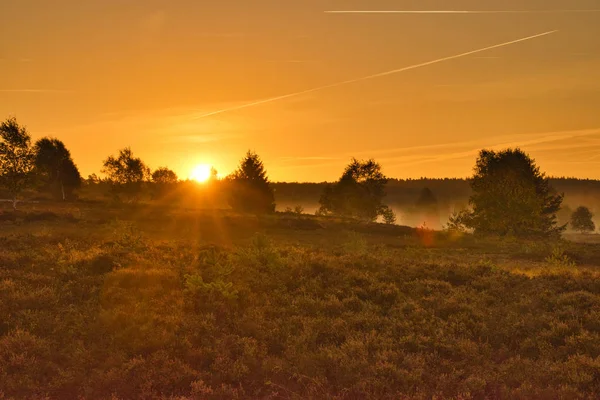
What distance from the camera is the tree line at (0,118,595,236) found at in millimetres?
60281

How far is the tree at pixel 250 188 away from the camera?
66125 mm

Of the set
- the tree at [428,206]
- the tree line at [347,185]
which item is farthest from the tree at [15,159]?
the tree at [428,206]

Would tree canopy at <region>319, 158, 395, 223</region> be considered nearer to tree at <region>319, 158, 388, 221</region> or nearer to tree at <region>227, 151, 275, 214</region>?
tree at <region>319, 158, 388, 221</region>

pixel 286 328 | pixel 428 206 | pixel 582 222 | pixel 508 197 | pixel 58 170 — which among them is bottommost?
pixel 582 222

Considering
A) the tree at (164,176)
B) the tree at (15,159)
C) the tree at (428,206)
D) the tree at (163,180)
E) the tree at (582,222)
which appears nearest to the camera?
the tree at (15,159)

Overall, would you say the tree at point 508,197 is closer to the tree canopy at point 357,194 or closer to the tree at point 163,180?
the tree canopy at point 357,194

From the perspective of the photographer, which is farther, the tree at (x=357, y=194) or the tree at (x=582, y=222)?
the tree at (x=582, y=222)

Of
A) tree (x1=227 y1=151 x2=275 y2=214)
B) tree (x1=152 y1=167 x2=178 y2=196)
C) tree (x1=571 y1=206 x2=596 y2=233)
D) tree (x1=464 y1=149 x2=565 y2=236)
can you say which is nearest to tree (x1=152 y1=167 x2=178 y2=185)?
tree (x1=152 y1=167 x2=178 y2=196)

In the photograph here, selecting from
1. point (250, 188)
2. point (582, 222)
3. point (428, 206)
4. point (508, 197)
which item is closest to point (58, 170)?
point (250, 188)

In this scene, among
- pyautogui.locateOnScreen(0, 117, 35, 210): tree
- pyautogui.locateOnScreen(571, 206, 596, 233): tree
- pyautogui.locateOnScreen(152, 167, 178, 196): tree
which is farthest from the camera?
pyautogui.locateOnScreen(571, 206, 596, 233): tree

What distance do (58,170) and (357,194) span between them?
203 ft

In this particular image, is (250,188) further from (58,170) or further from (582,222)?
(582,222)

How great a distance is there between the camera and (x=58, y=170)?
3479 inches

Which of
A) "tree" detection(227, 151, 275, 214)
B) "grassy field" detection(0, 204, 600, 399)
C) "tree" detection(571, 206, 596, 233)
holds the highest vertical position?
"tree" detection(227, 151, 275, 214)
